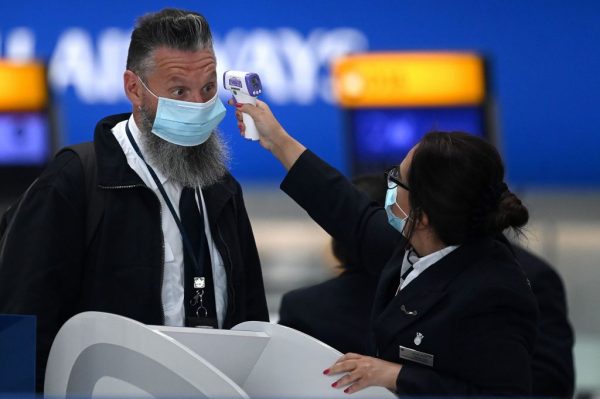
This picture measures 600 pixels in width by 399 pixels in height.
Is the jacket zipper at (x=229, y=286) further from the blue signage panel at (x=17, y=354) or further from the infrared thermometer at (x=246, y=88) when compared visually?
the blue signage panel at (x=17, y=354)

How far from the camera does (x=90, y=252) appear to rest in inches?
113

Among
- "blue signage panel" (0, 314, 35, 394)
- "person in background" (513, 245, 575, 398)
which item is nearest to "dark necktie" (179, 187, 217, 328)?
"blue signage panel" (0, 314, 35, 394)

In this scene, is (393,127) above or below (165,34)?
below

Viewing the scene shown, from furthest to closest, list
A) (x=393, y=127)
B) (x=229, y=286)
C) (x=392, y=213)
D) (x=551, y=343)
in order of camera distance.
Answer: (x=393, y=127) → (x=551, y=343) → (x=229, y=286) → (x=392, y=213)

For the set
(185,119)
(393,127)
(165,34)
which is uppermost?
(165,34)

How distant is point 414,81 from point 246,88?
4623mm

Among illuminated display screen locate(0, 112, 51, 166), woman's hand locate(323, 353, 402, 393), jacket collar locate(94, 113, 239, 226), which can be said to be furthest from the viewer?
illuminated display screen locate(0, 112, 51, 166)

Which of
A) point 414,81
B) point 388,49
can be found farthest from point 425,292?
point 388,49

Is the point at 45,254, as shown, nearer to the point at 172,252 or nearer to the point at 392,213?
the point at 172,252

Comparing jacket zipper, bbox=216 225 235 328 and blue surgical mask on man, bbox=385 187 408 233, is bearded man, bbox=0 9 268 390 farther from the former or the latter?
blue surgical mask on man, bbox=385 187 408 233

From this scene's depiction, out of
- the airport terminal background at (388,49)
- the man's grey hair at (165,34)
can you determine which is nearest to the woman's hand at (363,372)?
the man's grey hair at (165,34)

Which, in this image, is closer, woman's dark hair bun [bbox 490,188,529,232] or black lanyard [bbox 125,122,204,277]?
woman's dark hair bun [bbox 490,188,529,232]

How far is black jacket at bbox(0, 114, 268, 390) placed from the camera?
2.77 meters

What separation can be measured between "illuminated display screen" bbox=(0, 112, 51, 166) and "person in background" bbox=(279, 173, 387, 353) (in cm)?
408
